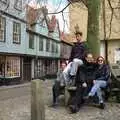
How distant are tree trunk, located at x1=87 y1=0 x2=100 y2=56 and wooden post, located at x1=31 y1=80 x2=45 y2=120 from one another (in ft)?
15.9

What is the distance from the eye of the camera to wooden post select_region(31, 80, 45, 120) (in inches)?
301

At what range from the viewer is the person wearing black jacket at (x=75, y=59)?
1072 centimetres

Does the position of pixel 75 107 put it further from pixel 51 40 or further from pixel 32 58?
pixel 51 40

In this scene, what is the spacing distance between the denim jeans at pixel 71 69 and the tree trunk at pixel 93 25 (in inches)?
61.3

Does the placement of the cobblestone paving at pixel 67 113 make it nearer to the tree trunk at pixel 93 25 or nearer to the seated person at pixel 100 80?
the seated person at pixel 100 80

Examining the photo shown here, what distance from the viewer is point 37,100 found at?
303 inches

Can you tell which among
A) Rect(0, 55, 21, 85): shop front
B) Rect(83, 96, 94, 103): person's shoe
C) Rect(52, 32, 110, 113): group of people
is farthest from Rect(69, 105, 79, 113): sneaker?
Rect(0, 55, 21, 85): shop front

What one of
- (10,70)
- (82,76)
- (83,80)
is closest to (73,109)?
(83,80)

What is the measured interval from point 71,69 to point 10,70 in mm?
27510

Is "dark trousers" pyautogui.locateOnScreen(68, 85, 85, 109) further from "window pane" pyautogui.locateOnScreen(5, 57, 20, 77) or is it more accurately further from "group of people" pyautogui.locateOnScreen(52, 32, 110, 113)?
"window pane" pyautogui.locateOnScreen(5, 57, 20, 77)

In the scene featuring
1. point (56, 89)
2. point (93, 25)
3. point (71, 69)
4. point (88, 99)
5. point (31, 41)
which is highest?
point (31, 41)

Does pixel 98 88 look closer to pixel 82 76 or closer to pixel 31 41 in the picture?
pixel 82 76

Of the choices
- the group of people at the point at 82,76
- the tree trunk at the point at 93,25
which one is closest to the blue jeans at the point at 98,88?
the group of people at the point at 82,76

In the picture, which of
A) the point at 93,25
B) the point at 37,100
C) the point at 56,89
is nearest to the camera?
the point at 37,100
